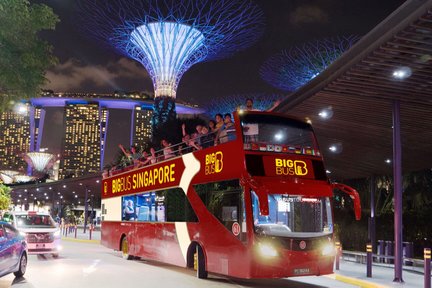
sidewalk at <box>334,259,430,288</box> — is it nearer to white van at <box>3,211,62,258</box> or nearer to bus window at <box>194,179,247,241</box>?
bus window at <box>194,179,247,241</box>

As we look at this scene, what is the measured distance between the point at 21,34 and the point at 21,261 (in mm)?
5878

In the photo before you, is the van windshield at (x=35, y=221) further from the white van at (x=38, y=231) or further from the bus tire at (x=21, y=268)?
the bus tire at (x=21, y=268)

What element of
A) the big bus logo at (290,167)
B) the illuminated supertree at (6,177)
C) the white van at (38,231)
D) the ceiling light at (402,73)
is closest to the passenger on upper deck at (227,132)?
the big bus logo at (290,167)

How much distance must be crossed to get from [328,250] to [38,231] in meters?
11.5

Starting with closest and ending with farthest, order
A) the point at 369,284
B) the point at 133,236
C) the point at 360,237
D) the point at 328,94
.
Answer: the point at 369,284 < the point at 328,94 < the point at 133,236 < the point at 360,237

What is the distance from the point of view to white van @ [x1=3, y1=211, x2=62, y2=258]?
62.2ft

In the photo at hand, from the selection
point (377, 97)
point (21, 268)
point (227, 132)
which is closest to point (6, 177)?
point (21, 268)

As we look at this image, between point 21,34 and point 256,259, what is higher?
point 21,34

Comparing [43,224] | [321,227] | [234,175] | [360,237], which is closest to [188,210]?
[234,175]

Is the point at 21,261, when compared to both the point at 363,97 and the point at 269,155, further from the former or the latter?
the point at 363,97

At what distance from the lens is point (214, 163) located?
530 inches

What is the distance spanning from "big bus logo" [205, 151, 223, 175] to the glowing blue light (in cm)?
3748

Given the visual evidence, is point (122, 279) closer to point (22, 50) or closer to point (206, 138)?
point (206, 138)

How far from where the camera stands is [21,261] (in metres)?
13.7
